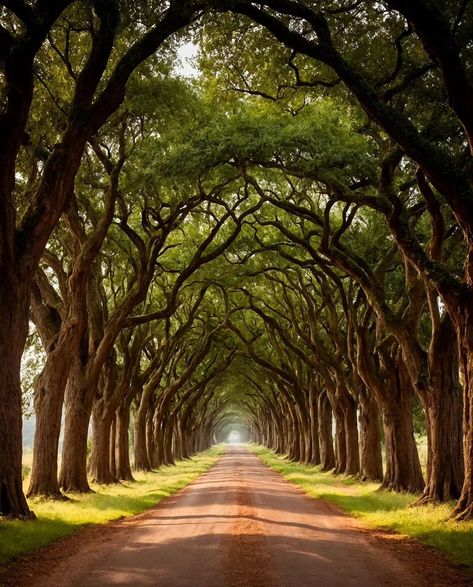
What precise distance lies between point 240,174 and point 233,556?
12.9m

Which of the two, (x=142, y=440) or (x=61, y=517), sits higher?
(x=142, y=440)

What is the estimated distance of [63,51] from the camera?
597 inches

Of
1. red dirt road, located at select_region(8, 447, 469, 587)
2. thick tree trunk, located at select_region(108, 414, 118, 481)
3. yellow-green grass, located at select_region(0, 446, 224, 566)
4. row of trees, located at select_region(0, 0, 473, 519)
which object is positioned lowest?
red dirt road, located at select_region(8, 447, 469, 587)

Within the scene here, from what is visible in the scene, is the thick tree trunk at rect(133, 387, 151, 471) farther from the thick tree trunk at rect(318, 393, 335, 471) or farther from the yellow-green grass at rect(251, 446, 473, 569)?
the yellow-green grass at rect(251, 446, 473, 569)

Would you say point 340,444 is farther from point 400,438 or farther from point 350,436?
point 400,438

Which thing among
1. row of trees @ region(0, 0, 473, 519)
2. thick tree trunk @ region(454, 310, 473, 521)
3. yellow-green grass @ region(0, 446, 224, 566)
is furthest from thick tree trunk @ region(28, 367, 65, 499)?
thick tree trunk @ region(454, 310, 473, 521)

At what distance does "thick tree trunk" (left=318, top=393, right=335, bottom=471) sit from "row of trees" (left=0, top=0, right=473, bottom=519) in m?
10.2

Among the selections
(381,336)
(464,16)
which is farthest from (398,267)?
(464,16)

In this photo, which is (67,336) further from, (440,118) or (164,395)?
(164,395)

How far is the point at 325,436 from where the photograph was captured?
38.4 m

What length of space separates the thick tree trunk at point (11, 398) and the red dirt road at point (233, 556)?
1.78 metres

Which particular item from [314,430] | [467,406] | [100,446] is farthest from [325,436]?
[467,406]

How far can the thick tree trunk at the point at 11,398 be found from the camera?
38.4ft

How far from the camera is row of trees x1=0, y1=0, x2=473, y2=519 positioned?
11398 mm
